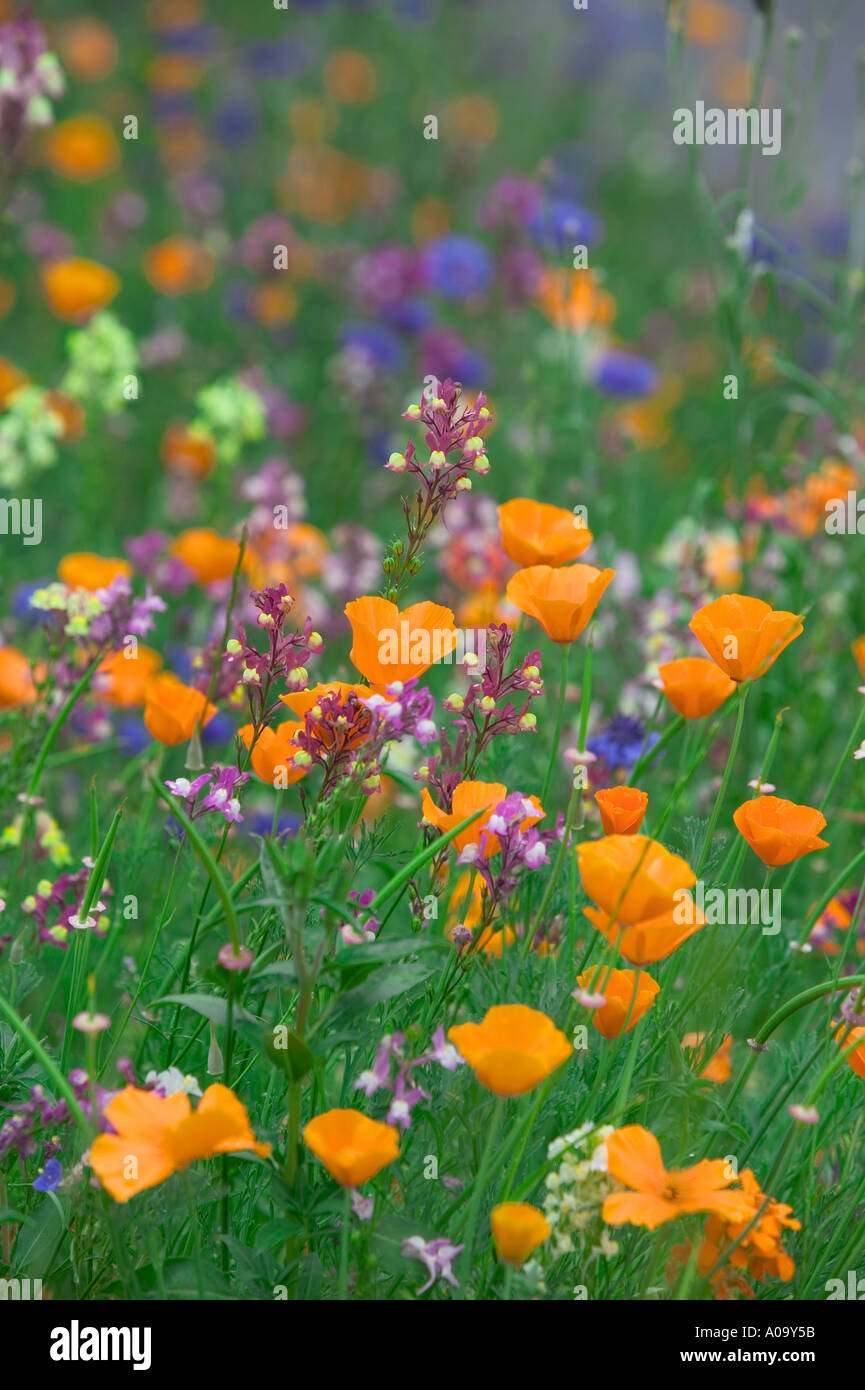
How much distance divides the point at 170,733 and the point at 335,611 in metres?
1.35

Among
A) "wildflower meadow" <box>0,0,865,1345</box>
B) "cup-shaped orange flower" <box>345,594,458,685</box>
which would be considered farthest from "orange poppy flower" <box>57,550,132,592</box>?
"cup-shaped orange flower" <box>345,594,458,685</box>

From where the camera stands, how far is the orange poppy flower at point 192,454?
2.89 metres

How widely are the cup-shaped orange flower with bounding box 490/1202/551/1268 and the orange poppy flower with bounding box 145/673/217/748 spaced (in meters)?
0.56

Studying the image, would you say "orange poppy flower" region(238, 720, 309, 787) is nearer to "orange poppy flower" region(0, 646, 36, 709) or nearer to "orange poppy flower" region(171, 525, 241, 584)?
"orange poppy flower" region(0, 646, 36, 709)

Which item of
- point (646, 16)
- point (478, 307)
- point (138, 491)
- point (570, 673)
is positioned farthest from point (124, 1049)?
point (646, 16)

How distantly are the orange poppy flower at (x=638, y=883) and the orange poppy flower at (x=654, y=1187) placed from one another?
15cm

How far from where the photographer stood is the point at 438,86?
5.41 meters

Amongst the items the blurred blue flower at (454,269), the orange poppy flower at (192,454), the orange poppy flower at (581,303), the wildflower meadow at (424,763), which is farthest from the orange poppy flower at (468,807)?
the blurred blue flower at (454,269)

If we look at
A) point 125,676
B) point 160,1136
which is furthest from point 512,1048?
point 125,676

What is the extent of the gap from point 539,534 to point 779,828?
36 cm

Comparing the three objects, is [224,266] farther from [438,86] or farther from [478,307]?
[438,86]

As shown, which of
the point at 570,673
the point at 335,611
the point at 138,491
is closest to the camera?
the point at 570,673

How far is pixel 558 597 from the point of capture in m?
1.29

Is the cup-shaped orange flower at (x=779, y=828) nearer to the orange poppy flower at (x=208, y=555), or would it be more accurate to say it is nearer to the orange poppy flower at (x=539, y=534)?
the orange poppy flower at (x=539, y=534)
